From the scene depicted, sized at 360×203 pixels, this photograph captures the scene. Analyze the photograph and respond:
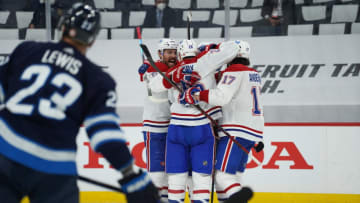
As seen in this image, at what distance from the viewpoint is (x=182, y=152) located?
11.3 feet

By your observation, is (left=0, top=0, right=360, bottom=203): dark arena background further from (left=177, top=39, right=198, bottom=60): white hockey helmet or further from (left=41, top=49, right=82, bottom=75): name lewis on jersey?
(left=41, top=49, right=82, bottom=75): name lewis on jersey

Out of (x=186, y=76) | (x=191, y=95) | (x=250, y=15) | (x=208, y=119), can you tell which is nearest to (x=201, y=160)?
(x=208, y=119)

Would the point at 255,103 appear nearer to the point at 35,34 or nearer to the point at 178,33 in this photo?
the point at 178,33

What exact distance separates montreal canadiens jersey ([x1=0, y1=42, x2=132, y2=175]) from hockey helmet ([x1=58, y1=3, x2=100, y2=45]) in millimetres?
124

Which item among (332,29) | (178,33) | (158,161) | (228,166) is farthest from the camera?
(178,33)

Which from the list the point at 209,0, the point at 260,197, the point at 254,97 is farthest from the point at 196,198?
the point at 209,0

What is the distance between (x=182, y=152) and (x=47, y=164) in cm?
190

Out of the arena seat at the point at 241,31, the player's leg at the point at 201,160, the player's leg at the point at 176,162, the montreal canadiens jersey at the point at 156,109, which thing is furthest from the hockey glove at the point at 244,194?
the arena seat at the point at 241,31

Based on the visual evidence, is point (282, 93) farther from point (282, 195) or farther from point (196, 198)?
point (196, 198)

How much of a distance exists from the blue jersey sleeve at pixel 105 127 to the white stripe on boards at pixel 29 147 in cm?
11

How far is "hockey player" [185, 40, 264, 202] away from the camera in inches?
128

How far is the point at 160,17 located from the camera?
16.5 ft

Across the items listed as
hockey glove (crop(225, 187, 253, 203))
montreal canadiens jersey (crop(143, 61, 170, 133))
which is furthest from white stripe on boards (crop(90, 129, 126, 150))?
montreal canadiens jersey (crop(143, 61, 170, 133))

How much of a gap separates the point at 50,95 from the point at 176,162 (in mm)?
1925
